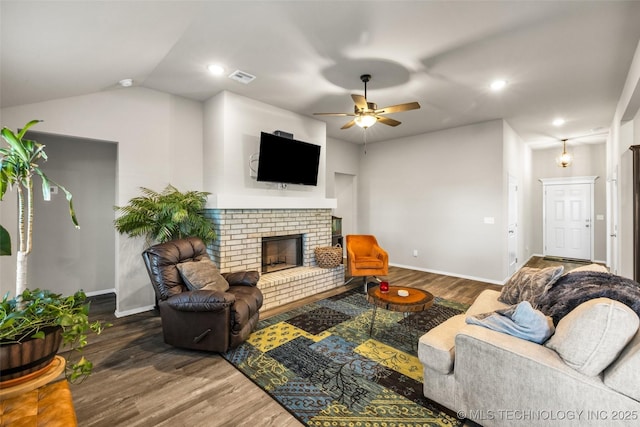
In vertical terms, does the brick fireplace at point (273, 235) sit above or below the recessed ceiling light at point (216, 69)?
below

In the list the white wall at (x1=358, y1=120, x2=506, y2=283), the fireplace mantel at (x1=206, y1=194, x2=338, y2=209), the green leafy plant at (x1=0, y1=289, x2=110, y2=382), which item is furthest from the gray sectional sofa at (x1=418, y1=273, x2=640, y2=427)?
the white wall at (x1=358, y1=120, x2=506, y2=283)

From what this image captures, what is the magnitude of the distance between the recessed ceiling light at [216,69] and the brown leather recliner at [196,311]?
78.3 inches

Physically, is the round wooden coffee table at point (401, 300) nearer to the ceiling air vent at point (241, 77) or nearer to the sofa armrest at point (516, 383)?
the sofa armrest at point (516, 383)

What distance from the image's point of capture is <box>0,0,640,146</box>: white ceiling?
2.11m

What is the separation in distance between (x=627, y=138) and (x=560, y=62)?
1851mm

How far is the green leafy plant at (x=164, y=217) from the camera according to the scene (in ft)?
11.2

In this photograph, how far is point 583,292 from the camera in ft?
6.19

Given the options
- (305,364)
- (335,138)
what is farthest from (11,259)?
(335,138)

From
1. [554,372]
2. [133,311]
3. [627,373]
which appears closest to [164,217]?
[133,311]

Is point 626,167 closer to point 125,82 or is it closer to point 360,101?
point 360,101

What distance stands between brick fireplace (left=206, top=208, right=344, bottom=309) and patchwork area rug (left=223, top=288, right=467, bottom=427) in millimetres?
483

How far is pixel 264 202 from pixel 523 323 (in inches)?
126

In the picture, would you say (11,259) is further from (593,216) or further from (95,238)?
(593,216)

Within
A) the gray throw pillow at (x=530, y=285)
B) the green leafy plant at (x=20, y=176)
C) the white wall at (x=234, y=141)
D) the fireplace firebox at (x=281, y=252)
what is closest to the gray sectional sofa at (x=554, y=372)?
the gray throw pillow at (x=530, y=285)
